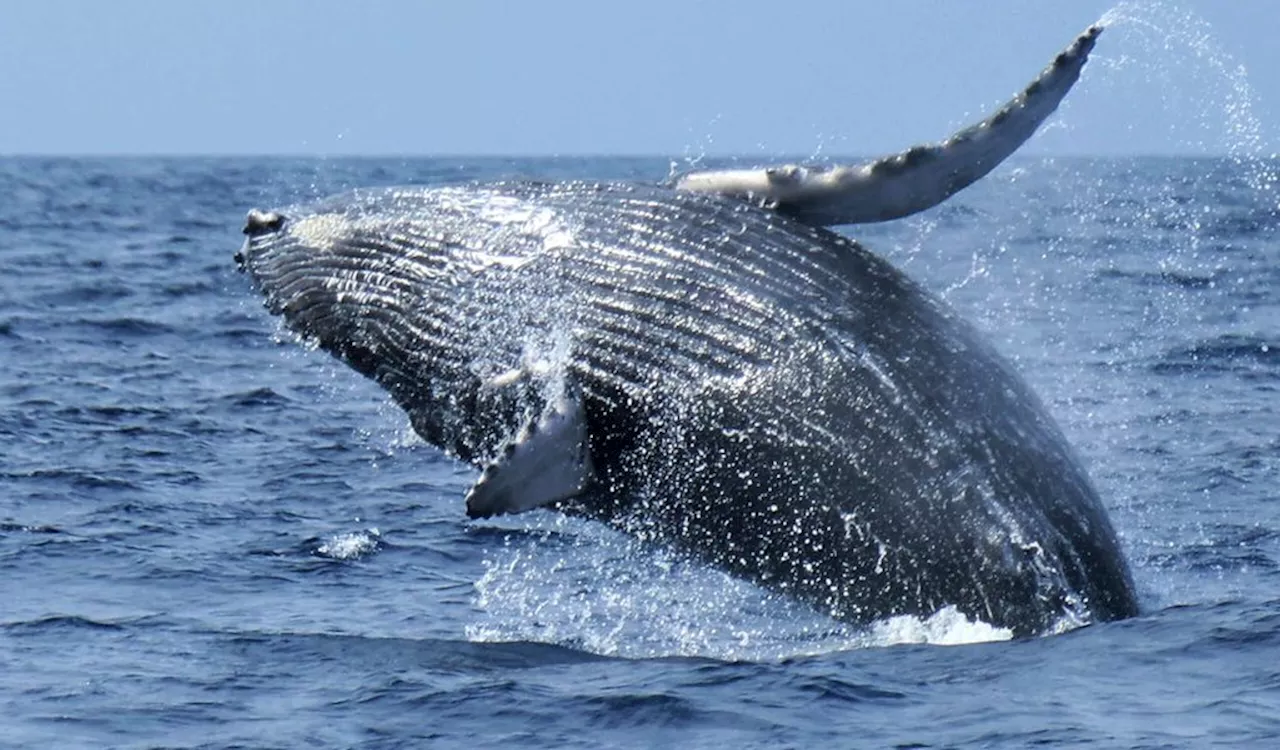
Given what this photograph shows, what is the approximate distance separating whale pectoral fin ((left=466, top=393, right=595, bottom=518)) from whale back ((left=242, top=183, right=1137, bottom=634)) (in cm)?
33

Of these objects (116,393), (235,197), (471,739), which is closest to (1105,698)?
(471,739)

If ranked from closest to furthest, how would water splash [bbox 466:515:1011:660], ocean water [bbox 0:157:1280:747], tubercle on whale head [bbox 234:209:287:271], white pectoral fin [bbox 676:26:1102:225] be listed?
ocean water [bbox 0:157:1280:747] < white pectoral fin [bbox 676:26:1102:225] < water splash [bbox 466:515:1011:660] < tubercle on whale head [bbox 234:209:287:271]

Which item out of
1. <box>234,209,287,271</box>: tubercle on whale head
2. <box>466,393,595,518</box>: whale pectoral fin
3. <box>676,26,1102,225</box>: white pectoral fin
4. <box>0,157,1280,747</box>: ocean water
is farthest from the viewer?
<box>234,209,287,271</box>: tubercle on whale head

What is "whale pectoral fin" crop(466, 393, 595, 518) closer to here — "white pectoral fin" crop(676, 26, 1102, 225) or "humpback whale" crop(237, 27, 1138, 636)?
"humpback whale" crop(237, 27, 1138, 636)

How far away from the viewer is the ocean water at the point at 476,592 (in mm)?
10352

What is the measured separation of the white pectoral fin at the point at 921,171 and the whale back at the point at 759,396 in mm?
159

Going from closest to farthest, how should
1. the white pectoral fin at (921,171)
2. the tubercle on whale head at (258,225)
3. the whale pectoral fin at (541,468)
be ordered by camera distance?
the whale pectoral fin at (541,468)
the white pectoral fin at (921,171)
the tubercle on whale head at (258,225)

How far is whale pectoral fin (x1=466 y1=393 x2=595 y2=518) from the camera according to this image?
9914mm

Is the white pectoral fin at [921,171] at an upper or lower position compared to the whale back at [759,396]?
upper

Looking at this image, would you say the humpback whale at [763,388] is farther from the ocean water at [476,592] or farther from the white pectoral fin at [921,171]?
the ocean water at [476,592]

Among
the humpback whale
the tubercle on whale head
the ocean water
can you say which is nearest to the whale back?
the humpback whale

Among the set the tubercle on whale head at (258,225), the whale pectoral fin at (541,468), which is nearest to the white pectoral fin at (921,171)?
A: the whale pectoral fin at (541,468)

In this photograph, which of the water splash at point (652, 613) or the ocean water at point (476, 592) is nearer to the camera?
the ocean water at point (476, 592)

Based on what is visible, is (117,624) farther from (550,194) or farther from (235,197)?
(235,197)
